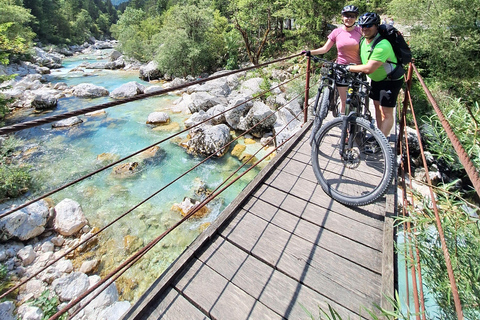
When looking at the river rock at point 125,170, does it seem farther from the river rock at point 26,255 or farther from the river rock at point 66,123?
the river rock at point 66,123

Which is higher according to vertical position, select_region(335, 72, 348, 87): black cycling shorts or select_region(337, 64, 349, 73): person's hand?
select_region(337, 64, 349, 73): person's hand

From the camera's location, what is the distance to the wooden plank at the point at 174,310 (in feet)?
4.97

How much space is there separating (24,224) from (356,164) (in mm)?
6231

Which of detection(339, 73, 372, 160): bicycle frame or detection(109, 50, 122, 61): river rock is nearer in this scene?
detection(339, 73, 372, 160): bicycle frame

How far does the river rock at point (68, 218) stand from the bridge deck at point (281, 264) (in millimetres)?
4557

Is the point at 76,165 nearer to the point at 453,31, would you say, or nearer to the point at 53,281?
the point at 53,281

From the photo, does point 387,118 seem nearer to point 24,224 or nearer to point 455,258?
point 455,258

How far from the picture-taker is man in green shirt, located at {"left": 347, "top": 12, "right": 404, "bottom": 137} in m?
2.13

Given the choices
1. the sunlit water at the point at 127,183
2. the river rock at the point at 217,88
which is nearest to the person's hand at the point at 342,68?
the sunlit water at the point at 127,183

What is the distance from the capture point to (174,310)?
1553mm

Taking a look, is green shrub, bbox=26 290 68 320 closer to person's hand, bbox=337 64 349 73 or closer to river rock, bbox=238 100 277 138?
person's hand, bbox=337 64 349 73

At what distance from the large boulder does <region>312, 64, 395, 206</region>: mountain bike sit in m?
5.01

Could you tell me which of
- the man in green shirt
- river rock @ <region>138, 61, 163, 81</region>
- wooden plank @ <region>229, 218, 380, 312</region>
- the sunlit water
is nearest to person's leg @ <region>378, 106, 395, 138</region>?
the man in green shirt

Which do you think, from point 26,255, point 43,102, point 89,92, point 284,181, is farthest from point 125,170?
point 89,92
